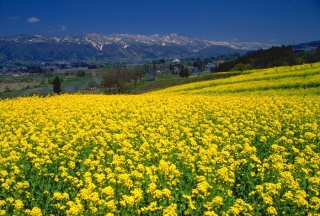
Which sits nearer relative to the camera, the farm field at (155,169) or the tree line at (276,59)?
the farm field at (155,169)

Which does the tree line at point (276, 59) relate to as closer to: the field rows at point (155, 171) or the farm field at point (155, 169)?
the farm field at point (155, 169)

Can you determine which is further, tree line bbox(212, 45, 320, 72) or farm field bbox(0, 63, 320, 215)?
tree line bbox(212, 45, 320, 72)

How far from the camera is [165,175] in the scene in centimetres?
849

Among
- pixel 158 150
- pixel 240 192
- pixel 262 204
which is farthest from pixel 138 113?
pixel 262 204

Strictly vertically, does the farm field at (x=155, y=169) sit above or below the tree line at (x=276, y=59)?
below

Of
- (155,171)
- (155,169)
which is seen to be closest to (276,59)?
(155,171)

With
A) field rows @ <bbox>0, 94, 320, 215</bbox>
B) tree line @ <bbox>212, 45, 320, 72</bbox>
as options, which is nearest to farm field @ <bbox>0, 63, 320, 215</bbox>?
field rows @ <bbox>0, 94, 320, 215</bbox>

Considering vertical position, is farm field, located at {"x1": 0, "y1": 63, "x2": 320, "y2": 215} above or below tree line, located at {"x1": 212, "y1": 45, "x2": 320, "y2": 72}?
below

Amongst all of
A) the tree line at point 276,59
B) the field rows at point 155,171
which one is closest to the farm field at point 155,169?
the field rows at point 155,171

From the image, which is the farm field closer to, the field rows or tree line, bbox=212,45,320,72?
the field rows

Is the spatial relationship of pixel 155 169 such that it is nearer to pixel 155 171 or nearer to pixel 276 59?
pixel 155 171

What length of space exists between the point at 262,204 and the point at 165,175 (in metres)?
2.48

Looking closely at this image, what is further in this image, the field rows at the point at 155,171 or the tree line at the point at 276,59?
the tree line at the point at 276,59

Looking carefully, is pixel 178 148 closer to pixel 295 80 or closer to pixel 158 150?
pixel 158 150
